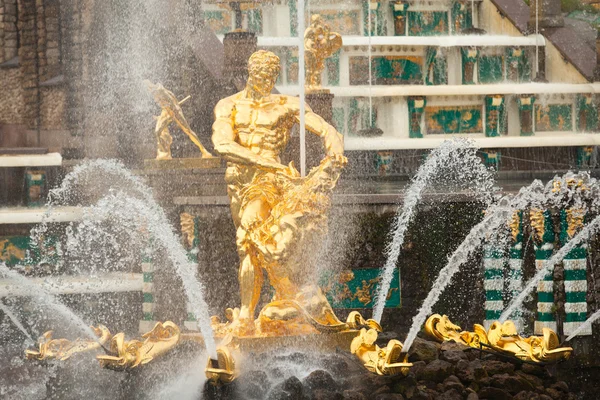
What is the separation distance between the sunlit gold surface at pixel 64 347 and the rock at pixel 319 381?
148cm

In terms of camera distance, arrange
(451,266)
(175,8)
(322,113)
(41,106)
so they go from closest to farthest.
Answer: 1. (451,266)
2. (322,113)
3. (175,8)
4. (41,106)

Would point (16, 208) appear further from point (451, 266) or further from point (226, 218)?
point (451, 266)

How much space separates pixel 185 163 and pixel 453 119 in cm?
414

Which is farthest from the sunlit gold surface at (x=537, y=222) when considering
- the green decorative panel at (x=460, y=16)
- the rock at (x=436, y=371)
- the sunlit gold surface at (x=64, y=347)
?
the green decorative panel at (x=460, y=16)

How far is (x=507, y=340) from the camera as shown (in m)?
9.65

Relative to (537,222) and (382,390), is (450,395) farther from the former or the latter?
(537,222)

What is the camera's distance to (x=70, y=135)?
16.7m

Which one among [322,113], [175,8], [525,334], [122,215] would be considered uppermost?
[175,8]

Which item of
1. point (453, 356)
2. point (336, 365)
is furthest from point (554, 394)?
point (336, 365)

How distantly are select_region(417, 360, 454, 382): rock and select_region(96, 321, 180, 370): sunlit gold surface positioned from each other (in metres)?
1.62

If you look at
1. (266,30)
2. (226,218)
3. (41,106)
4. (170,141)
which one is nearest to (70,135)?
(41,106)

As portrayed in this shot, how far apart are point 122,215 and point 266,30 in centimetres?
290

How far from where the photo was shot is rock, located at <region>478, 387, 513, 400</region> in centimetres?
930

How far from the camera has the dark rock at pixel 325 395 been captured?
29.1ft
